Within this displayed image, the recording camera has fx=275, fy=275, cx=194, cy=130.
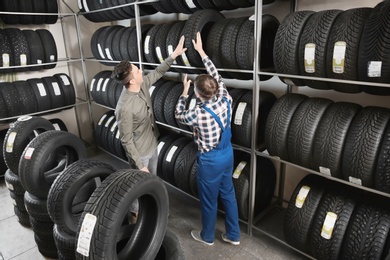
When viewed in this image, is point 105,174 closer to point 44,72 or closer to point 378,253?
point 378,253

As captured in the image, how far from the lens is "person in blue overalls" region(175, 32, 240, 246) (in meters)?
2.33

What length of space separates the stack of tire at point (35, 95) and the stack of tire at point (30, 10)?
918mm

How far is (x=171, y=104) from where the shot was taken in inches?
128

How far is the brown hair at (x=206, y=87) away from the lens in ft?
7.40

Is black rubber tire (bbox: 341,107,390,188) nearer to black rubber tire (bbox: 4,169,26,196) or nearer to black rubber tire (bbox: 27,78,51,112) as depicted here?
black rubber tire (bbox: 4,169,26,196)

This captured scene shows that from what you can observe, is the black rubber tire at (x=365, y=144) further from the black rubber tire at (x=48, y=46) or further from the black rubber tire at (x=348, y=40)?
the black rubber tire at (x=48, y=46)

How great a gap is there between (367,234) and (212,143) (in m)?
1.34

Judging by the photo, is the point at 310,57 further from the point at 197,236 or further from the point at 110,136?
the point at 110,136

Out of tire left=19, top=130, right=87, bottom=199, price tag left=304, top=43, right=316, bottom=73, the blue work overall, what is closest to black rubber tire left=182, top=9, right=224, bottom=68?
the blue work overall

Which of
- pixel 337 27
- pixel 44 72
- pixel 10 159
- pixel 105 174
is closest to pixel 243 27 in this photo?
pixel 337 27

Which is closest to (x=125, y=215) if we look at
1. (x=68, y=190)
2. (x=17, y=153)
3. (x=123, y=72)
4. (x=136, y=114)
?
(x=68, y=190)

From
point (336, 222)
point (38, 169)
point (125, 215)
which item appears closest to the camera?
point (125, 215)

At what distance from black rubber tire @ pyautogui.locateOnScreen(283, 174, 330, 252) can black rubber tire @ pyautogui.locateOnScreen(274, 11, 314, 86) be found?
39.3 inches

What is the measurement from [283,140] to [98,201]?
155cm
